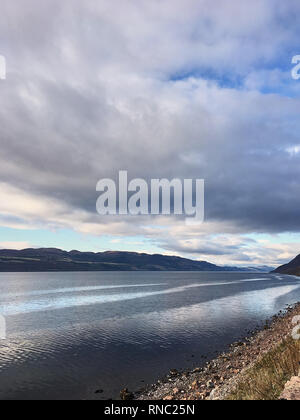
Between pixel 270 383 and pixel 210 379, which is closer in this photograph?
pixel 270 383

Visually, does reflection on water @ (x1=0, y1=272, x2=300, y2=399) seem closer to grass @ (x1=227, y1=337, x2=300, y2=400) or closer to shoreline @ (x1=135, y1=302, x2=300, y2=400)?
shoreline @ (x1=135, y1=302, x2=300, y2=400)

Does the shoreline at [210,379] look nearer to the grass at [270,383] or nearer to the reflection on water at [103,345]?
the grass at [270,383]

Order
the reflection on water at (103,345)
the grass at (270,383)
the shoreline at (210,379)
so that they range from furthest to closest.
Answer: the reflection on water at (103,345) < the shoreline at (210,379) < the grass at (270,383)

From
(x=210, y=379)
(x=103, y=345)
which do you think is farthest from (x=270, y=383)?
(x=103, y=345)

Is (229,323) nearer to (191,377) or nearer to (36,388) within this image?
(191,377)

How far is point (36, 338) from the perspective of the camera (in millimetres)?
36906

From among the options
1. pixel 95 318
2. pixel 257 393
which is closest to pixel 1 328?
pixel 95 318

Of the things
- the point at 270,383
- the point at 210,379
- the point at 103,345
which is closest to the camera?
the point at 270,383

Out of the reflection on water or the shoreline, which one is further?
the reflection on water

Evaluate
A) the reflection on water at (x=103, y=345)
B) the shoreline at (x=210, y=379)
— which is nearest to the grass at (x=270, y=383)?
the shoreline at (x=210, y=379)

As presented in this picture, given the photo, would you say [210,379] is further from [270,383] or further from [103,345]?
[103,345]

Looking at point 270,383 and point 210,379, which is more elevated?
point 270,383

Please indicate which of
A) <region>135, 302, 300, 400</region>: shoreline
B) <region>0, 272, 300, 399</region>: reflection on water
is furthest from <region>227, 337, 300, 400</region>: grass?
<region>0, 272, 300, 399</region>: reflection on water

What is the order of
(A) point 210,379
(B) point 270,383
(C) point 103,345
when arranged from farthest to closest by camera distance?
(C) point 103,345
(A) point 210,379
(B) point 270,383
